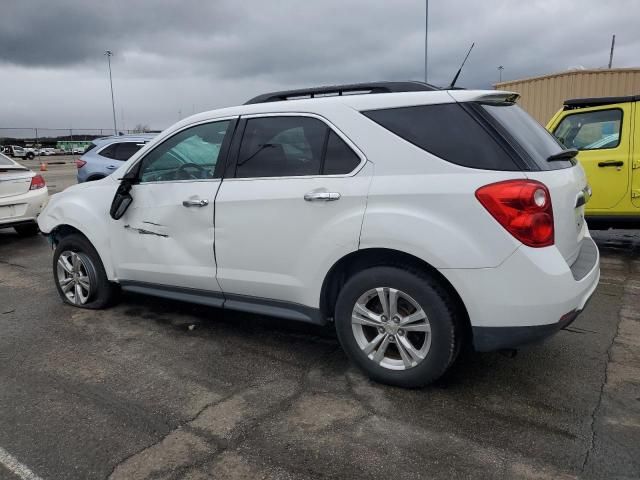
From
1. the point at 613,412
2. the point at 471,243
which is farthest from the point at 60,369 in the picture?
the point at 613,412

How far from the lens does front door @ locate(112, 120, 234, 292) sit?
12.8 feet

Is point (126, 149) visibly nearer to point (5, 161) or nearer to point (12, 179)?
point (5, 161)

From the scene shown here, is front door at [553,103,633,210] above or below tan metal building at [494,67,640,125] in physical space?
below

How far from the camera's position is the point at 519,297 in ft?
9.25

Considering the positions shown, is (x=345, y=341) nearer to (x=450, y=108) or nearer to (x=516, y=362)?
(x=516, y=362)

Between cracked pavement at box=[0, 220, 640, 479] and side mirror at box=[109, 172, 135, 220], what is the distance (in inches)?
37.6

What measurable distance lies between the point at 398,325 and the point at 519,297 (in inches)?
27.6

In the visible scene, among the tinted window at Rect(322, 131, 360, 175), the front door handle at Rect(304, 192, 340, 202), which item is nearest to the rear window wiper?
the tinted window at Rect(322, 131, 360, 175)

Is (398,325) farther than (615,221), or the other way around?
(615,221)

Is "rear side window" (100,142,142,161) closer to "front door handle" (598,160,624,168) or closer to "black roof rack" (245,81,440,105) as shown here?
"black roof rack" (245,81,440,105)

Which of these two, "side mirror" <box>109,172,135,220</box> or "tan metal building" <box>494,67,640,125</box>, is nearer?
"side mirror" <box>109,172,135,220</box>

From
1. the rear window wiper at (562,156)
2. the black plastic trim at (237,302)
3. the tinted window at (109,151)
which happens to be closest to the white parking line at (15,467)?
the black plastic trim at (237,302)

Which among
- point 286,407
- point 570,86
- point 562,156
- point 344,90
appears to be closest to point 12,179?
point 344,90

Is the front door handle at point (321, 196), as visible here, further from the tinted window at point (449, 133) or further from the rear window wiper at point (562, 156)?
the rear window wiper at point (562, 156)
